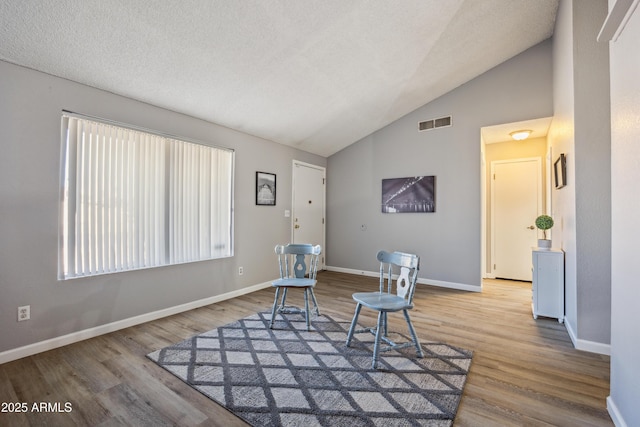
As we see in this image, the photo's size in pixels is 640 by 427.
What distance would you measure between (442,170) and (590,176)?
226 centimetres

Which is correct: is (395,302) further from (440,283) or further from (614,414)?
(440,283)

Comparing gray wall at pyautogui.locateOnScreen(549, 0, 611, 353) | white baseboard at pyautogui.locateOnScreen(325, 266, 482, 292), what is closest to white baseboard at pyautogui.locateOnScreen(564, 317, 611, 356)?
gray wall at pyautogui.locateOnScreen(549, 0, 611, 353)

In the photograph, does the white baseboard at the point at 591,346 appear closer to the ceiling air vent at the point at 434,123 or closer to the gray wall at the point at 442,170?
the gray wall at the point at 442,170

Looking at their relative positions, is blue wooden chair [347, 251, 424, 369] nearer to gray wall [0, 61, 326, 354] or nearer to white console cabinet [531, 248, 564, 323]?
white console cabinet [531, 248, 564, 323]

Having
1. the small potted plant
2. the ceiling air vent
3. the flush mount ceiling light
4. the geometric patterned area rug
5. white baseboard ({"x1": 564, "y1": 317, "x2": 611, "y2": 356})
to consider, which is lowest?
the geometric patterned area rug

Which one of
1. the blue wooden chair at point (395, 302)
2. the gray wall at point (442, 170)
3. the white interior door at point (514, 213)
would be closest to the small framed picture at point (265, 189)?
the gray wall at point (442, 170)

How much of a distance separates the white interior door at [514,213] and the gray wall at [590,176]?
270cm

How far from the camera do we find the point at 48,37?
215cm

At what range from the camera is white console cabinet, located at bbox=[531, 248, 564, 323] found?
10.2 feet

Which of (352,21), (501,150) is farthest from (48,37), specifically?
(501,150)

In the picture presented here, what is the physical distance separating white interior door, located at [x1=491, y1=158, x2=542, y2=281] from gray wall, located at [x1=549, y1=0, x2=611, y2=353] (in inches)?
106

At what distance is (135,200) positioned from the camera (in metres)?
3.02

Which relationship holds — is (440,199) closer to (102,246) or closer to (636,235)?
(636,235)

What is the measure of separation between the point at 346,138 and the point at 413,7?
2.72 meters
